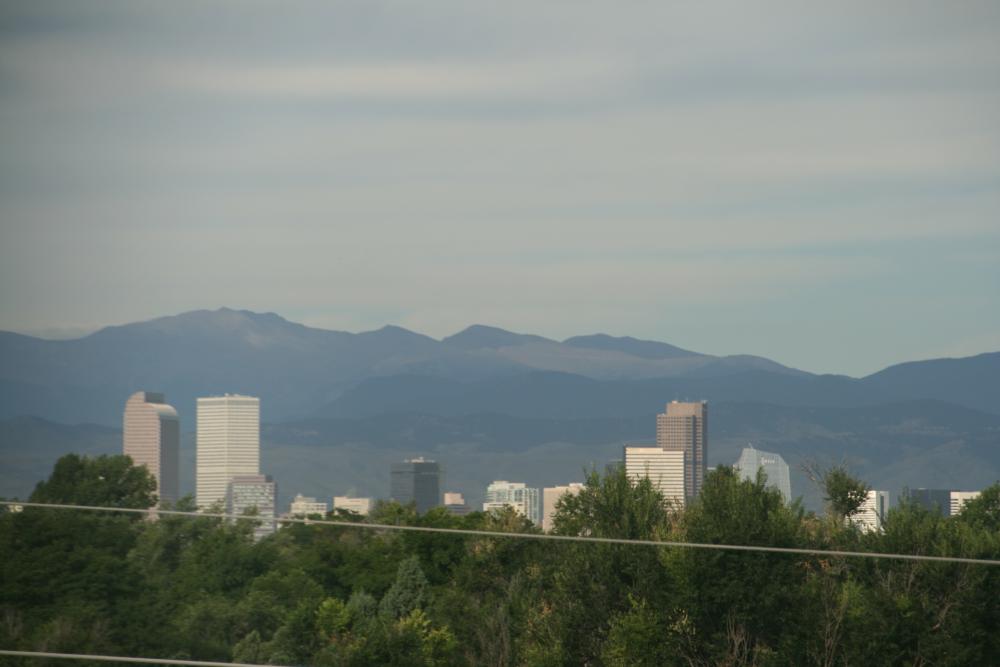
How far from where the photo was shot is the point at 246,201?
600 feet

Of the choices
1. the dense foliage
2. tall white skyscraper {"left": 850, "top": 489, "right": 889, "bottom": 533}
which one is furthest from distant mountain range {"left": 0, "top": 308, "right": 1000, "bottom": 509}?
tall white skyscraper {"left": 850, "top": 489, "right": 889, "bottom": 533}

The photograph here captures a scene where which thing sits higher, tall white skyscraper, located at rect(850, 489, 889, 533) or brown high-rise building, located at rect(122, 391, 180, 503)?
brown high-rise building, located at rect(122, 391, 180, 503)

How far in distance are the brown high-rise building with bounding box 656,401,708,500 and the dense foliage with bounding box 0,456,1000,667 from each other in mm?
100876

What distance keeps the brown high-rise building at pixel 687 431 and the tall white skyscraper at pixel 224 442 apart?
1797 inches

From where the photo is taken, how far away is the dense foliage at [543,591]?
80.0 ft

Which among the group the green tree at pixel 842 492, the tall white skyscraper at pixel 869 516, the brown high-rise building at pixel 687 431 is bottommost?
the tall white skyscraper at pixel 869 516

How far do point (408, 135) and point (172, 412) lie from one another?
143 feet

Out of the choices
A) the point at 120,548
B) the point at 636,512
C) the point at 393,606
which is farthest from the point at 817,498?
the point at 120,548

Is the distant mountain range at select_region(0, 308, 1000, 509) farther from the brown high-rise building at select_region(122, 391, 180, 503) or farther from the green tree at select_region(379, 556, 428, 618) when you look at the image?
the green tree at select_region(379, 556, 428, 618)

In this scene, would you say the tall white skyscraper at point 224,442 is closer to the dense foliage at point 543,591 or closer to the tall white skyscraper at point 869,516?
the dense foliage at point 543,591

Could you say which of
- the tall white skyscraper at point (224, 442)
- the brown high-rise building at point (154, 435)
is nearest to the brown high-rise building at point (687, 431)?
the tall white skyscraper at point (224, 442)

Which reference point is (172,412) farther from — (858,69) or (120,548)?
(120,548)

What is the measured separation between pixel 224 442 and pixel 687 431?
5282 centimetres

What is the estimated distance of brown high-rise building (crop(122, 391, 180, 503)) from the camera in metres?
131
